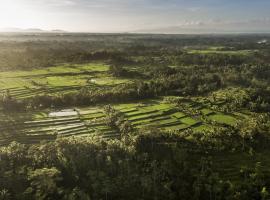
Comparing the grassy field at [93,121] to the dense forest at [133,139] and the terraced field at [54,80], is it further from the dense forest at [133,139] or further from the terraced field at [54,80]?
the terraced field at [54,80]

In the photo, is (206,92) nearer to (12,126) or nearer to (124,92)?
(124,92)

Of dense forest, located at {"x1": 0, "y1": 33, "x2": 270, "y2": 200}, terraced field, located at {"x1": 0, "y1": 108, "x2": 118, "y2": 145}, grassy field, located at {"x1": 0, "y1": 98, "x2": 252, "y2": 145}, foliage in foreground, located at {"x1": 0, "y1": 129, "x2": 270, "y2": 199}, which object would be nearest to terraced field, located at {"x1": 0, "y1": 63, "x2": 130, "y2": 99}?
dense forest, located at {"x1": 0, "y1": 33, "x2": 270, "y2": 200}

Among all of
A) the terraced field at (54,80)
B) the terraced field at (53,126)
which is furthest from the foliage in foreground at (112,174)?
the terraced field at (54,80)

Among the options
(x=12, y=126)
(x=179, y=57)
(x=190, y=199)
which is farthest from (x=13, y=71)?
(x=190, y=199)

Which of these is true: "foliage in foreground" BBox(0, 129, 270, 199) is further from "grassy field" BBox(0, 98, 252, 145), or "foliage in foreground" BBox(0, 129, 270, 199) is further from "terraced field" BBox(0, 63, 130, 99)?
"terraced field" BBox(0, 63, 130, 99)

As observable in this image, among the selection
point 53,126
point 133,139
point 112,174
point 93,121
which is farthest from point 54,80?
point 112,174

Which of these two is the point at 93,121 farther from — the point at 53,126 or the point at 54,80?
the point at 54,80
